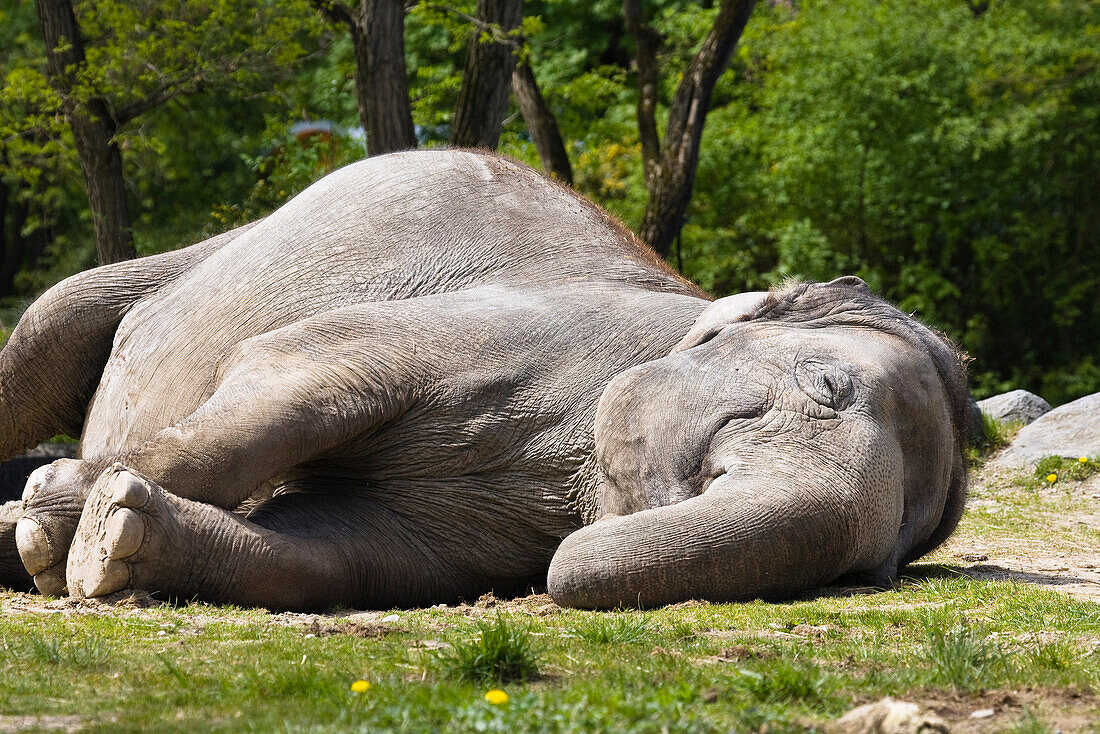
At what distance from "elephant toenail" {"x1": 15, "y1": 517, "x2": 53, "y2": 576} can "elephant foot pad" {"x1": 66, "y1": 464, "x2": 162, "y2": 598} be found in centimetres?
26

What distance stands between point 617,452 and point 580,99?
45.7 feet

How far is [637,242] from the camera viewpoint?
6715mm

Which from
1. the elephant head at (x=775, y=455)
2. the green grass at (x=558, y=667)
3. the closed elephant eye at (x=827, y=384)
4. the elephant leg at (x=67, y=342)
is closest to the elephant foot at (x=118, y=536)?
the green grass at (x=558, y=667)

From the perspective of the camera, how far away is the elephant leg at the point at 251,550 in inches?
184

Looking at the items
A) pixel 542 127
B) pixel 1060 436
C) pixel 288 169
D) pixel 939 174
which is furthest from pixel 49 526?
pixel 939 174

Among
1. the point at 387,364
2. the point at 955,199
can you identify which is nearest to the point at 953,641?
the point at 387,364

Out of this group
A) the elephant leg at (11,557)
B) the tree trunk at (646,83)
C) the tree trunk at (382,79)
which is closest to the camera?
the elephant leg at (11,557)

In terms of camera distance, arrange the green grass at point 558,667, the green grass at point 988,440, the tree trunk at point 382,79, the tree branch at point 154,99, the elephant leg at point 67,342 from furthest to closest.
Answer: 1. the tree branch at point 154,99
2. the tree trunk at point 382,79
3. the green grass at point 988,440
4. the elephant leg at point 67,342
5. the green grass at point 558,667

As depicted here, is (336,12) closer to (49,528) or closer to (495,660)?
(49,528)

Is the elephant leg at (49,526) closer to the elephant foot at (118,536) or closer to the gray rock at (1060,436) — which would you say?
the elephant foot at (118,536)

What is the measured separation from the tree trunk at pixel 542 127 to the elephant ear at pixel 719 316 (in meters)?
10.5

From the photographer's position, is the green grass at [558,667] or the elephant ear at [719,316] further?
the elephant ear at [719,316]

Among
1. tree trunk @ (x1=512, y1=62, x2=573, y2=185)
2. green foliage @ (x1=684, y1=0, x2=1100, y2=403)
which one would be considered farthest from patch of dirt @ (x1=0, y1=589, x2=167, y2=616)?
green foliage @ (x1=684, y1=0, x2=1100, y2=403)

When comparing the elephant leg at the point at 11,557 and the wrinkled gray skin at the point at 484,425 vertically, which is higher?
the wrinkled gray skin at the point at 484,425
